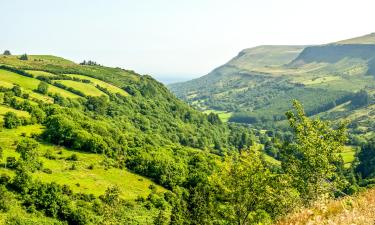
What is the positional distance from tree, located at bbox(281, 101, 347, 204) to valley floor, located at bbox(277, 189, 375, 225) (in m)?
21.2

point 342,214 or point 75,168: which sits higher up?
point 342,214

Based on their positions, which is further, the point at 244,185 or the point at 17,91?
the point at 17,91

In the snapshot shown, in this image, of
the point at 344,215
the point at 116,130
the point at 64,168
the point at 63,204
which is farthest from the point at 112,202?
the point at 116,130

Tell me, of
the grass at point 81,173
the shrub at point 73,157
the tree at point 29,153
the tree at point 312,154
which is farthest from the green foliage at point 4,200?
the tree at point 312,154

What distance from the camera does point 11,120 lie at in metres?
142

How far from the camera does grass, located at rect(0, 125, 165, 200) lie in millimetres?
115644

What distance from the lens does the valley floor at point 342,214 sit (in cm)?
1240

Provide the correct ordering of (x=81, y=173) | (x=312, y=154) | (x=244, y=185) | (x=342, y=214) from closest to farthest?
(x=342, y=214), (x=312, y=154), (x=244, y=185), (x=81, y=173)

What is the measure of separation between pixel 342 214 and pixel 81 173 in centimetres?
12000

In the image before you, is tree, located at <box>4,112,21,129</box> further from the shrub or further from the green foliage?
the green foliage

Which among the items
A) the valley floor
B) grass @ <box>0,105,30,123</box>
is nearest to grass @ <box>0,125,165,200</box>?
grass @ <box>0,105,30,123</box>

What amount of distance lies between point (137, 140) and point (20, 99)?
54504 mm

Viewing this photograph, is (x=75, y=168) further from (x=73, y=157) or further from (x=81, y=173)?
(x=73, y=157)

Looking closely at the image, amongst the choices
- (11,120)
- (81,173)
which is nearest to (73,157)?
(81,173)
